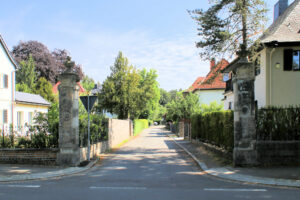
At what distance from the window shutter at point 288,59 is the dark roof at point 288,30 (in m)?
0.77

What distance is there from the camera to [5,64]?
24844 mm

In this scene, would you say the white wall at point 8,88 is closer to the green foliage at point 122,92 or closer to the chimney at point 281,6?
the green foliage at point 122,92

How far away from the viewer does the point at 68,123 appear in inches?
435

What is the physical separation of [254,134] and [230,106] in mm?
19656

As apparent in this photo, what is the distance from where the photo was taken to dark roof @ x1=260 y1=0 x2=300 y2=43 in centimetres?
1697

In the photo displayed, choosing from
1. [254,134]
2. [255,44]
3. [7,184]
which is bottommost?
[7,184]

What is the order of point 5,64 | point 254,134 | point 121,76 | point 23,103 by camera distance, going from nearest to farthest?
point 254,134 → point 5,64 → point 23,103 → point 121,76

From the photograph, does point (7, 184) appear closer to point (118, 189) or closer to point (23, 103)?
point (118, 189)

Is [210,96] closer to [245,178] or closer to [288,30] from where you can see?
[288,30]

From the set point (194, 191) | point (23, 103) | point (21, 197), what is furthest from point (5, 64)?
point (194, 191)

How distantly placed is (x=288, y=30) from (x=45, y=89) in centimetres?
3748

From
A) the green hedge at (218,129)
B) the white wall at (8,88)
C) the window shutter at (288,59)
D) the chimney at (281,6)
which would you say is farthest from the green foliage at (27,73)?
the window shutter at (288,59)

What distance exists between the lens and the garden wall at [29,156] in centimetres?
1106

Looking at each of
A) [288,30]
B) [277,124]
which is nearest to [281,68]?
[288,30]
